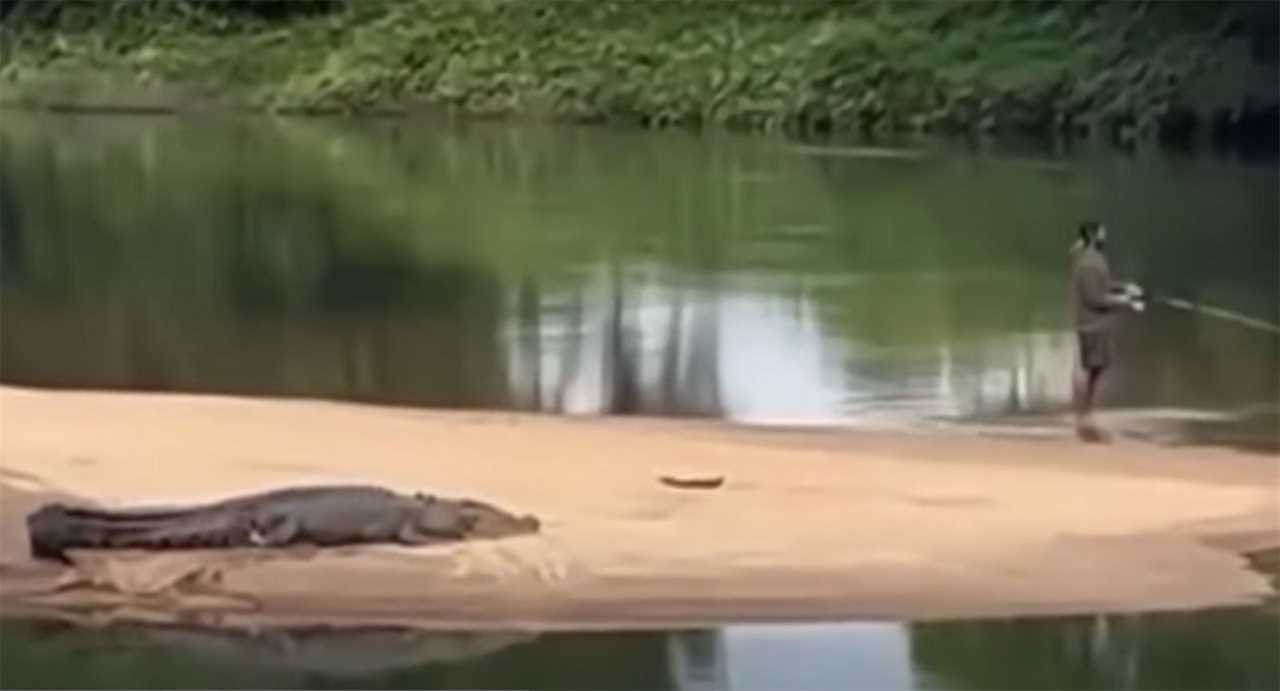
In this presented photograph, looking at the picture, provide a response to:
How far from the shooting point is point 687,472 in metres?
16.8

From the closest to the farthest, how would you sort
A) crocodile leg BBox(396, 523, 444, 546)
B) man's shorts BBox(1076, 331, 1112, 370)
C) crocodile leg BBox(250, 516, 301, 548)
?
crocodile leg BBox(250, 516, 301, 548) < crocodile leg BBox(396, 523, 444, 546) < man's shorts BBox(1076, 331, 1112, 370)

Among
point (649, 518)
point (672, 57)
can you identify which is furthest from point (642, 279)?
point (672, 57)

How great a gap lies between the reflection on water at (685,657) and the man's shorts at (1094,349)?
6.21 meters

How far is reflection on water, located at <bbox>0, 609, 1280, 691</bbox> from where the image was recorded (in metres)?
12.3

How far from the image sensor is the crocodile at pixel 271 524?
1421 cm

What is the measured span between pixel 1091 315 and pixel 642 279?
978 centimetres

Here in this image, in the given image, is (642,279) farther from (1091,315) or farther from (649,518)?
(649,518)

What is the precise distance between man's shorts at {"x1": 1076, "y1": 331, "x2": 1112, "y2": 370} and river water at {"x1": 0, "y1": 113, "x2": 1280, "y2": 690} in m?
0.40

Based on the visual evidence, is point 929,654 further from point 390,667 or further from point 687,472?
point 687,472

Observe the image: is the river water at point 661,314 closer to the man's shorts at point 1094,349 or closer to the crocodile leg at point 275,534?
the man's shorts at point 1094,349

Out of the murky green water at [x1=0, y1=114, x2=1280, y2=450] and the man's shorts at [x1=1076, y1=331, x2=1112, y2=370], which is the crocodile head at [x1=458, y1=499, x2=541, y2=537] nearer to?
the murky green water at [x1=0, y1=114, x2=1280, y2=450]

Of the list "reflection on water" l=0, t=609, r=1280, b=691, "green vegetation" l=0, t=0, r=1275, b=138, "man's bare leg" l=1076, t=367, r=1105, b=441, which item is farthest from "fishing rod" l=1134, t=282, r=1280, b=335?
"green vegetation" l=0, t=0, r=1275, b=138

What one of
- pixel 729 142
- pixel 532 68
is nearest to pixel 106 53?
pixel 532 68

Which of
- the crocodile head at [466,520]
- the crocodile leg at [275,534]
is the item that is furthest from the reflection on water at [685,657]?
the crocodile head at [466,520]
